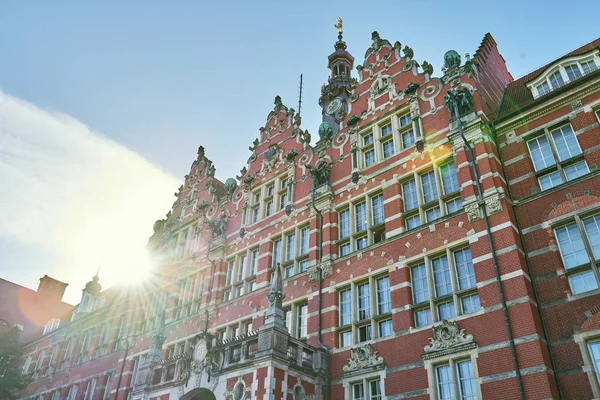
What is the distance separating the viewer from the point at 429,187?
2069cm

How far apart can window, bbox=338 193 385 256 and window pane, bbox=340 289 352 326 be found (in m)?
1.85

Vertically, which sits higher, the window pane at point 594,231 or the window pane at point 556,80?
the window pane at point 556,80

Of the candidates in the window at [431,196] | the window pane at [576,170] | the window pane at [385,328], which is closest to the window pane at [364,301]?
the window pane at [385,328]

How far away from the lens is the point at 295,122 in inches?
1170

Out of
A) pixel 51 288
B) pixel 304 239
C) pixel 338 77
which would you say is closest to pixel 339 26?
pixel 338 77

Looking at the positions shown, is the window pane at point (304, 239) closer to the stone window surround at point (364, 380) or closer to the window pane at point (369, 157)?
the window pane at point (369, 157)

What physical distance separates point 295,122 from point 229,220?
A: 22.7 feet

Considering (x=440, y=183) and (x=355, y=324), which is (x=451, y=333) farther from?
(x=440, y=183)

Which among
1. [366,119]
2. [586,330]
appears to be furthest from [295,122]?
[586,330]

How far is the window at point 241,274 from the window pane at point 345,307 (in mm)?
6069

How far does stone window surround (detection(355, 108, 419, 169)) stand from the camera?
22781 millimetres

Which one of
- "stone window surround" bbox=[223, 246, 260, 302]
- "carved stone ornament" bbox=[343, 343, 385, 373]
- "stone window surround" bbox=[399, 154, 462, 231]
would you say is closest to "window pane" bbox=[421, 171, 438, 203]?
"stone window surround" bbox=[399, 154, 462, 231]

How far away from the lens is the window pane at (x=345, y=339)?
781 inches

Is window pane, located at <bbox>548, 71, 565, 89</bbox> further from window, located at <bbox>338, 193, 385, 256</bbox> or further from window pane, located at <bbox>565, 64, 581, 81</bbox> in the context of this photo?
window, located at <bbox>338, 193, 385, 256</bbox>
